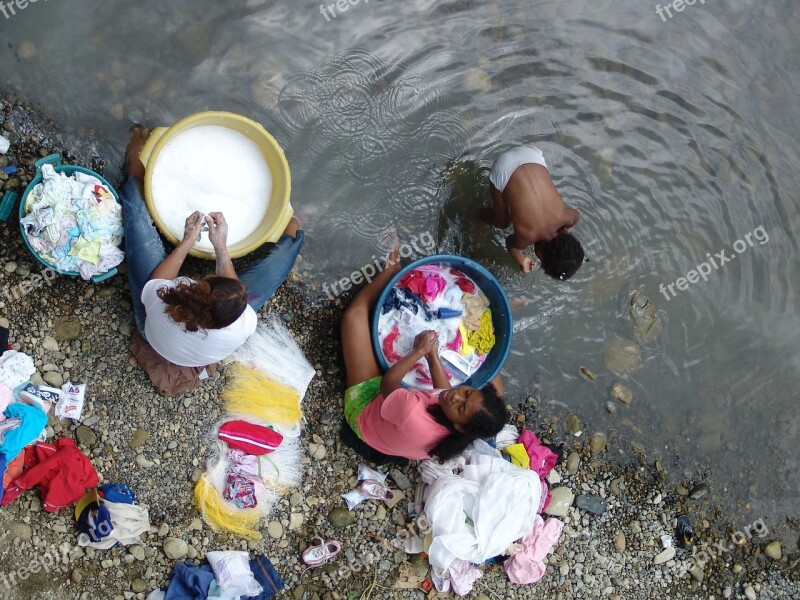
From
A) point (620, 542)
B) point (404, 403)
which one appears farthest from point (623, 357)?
point (404, 403)

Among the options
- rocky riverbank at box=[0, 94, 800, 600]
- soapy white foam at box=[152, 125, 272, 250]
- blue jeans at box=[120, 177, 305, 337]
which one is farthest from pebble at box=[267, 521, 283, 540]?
soapy white foam at box=[152, 125, 272, 250]

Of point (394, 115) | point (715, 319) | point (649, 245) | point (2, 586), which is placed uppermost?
point (394, 115)

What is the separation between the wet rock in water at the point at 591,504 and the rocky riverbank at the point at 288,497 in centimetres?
5

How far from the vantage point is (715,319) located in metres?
6.25

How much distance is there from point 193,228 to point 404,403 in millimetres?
1725

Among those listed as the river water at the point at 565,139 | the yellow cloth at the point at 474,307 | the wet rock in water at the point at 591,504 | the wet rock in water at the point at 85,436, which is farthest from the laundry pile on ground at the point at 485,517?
the wet rock in water at the point at 85,436

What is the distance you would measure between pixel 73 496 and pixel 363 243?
2.68 metres

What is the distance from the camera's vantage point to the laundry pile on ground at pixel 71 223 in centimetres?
437

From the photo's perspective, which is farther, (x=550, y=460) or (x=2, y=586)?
→ (x=550, y=460)

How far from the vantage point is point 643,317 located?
6.11 meters

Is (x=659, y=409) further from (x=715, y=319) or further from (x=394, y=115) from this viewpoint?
(x=394, y=115)

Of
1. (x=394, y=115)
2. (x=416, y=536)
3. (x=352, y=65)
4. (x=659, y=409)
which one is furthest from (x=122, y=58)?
(x=659, y=409)

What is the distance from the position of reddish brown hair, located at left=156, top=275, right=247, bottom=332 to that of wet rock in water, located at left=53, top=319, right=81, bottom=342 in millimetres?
1079

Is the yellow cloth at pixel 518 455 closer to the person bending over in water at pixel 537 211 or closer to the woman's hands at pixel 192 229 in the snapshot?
the person bending over in water at pixel 537 211
